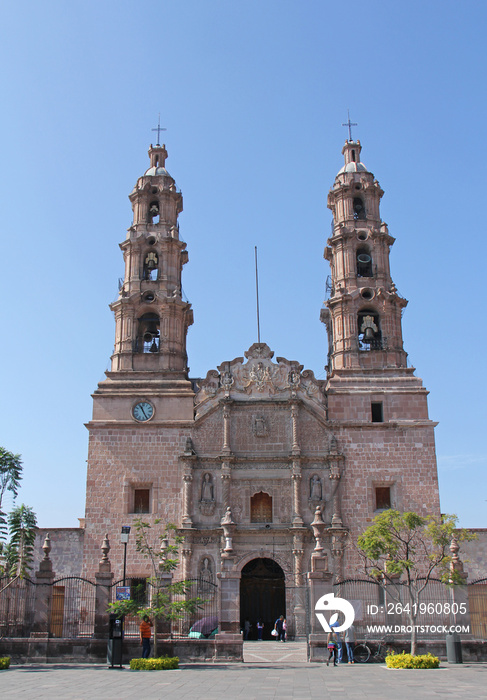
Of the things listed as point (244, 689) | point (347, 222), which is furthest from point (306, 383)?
point (244, 689)

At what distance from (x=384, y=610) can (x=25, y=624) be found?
13025 mm

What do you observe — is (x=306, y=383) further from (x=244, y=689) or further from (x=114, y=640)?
(x=244, y=689)

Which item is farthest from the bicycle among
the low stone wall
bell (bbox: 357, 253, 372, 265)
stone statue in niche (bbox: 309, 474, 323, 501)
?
bell (bbox: 357, 253, 372, 265)

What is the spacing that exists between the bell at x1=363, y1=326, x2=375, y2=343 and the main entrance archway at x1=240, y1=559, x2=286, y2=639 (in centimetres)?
1234

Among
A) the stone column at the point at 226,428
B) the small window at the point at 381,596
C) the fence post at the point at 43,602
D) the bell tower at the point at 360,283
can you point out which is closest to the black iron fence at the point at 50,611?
the fence post at the point at 43,602

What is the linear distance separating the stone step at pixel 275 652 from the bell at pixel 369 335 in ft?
50.8

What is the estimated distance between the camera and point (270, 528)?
3297 centimetres

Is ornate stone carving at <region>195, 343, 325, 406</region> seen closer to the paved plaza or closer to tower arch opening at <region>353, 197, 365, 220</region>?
tower arch opening at <region>353, 197, 365, 220</region>

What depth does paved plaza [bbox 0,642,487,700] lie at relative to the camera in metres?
14.4

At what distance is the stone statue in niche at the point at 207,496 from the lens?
33375 mm

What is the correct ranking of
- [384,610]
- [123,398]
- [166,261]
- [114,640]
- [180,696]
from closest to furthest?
[180,696] → [114,640] → [384,610] → [123,398] → [166,261]

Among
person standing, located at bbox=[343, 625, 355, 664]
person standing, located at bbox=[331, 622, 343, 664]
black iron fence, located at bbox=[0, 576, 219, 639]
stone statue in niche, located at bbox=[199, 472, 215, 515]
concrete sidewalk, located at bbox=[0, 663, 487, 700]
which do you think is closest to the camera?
concrete sidewalk, located at bbox=[0, 663, 487, 700]

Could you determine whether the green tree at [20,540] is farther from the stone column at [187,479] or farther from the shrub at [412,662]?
the shrub at [412,662]

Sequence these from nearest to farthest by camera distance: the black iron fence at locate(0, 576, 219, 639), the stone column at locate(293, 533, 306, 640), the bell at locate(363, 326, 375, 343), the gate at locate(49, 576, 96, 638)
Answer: the black iron fence at locate(0, 576, 219, 639)
the gate at locate(49, 576, 96, 638)
the stone column at locate(293, 533, 306, 640)
the bell at locate(363, 326, 375, 343)
